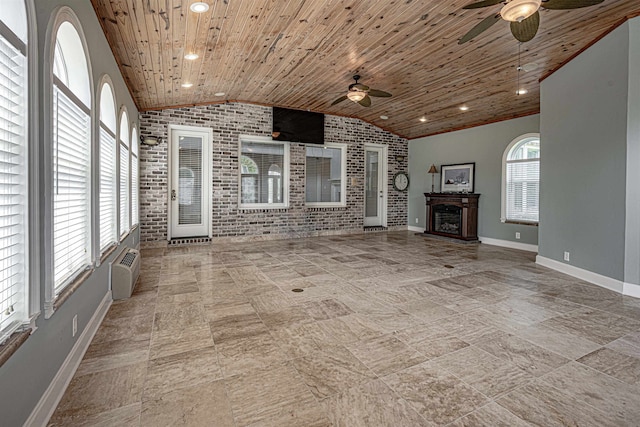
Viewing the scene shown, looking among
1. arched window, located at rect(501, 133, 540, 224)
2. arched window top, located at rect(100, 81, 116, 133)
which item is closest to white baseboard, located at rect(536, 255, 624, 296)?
arched window, located at rect(501, 133, 540, 224)

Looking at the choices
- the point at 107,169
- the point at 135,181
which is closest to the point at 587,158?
the point at 107,169

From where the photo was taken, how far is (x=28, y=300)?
153 centimetres

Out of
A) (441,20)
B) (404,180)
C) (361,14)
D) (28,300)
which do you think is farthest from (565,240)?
(28,300)

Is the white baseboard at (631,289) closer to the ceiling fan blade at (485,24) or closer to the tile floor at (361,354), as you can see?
the tile floor at (361,354)

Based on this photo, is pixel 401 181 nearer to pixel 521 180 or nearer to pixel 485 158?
pixel 485 158

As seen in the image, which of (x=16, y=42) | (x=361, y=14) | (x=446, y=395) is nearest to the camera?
(x=16, y=42)

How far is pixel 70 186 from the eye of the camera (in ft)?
7.77

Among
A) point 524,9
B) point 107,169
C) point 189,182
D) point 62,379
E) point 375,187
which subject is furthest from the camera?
point 375,187

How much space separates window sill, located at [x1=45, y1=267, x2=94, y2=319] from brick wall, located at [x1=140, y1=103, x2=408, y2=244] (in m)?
4.32

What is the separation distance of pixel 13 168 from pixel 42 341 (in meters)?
0.89

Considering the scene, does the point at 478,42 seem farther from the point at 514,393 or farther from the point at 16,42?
the point at 16,42

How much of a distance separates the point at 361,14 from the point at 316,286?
10.0 feet

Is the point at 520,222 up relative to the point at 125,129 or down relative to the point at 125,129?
down

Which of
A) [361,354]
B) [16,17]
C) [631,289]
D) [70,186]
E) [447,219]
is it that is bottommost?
[361,354]
